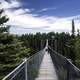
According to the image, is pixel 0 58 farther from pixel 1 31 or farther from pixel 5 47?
pixel 1 31

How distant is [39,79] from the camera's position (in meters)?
13.8

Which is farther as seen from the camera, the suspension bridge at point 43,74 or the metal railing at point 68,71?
the metal railing at point 68,71

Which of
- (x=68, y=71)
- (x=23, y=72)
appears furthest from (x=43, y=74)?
(x=23, y=72)

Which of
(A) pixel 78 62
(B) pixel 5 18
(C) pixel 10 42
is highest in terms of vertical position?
(B) pixel 5 18

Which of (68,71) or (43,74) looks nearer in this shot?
(68,71)

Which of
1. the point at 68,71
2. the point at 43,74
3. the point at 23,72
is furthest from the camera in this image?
the point at 43,74

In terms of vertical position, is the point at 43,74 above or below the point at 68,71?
below

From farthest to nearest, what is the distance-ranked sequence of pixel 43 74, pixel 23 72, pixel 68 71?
pixel 43 74
pixel 68 71
pixel 23 72

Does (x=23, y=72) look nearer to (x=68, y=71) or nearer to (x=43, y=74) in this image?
(x=68, y=71)

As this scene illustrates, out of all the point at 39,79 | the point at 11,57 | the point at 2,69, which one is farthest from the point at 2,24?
the point at 39,79

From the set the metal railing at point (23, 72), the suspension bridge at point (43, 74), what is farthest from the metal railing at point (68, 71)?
the metal railing at point (23, 72)

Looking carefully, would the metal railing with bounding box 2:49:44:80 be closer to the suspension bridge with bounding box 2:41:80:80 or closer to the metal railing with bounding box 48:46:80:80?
the suspension bridge with bounding box 2:41:80:80

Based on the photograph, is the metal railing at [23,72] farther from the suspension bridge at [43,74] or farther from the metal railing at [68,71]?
the metal railing at [68,71]

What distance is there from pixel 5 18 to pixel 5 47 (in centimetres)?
802
